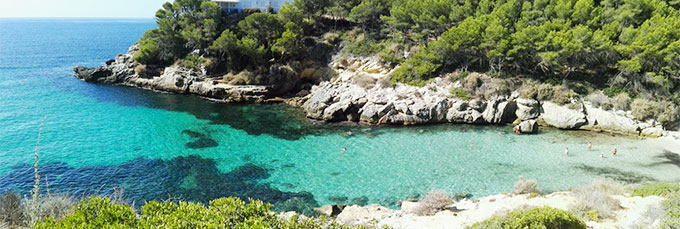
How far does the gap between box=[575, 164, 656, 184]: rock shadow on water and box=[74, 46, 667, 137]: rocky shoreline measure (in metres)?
6.55

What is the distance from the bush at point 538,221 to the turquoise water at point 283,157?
24.0ft

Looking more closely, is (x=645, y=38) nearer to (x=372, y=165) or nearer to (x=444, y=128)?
(x=444, y=128)

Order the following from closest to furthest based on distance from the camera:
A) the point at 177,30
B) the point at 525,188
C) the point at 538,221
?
the point at 538,221, the point at 525,188, the point at 177,30

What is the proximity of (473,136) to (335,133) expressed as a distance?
10.5 m

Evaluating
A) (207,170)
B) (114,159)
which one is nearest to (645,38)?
(207,170)

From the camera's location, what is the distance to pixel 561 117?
2902cm

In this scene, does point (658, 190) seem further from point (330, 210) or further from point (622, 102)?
point (622, 102)

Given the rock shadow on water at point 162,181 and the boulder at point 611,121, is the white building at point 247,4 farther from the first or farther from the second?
the boulder at point 611,121

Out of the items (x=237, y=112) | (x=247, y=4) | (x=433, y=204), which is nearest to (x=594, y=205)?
(x=433, y=204)

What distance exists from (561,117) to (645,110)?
5592mm

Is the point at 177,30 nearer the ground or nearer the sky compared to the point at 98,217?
nearer the sky

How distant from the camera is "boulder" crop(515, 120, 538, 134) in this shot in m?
27.8

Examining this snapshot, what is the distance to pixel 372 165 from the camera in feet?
74.5

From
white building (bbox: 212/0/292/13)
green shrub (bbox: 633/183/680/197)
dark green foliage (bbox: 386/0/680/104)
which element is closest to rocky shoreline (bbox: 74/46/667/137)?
dark green foliage (bbox: 386/0/680/104)
